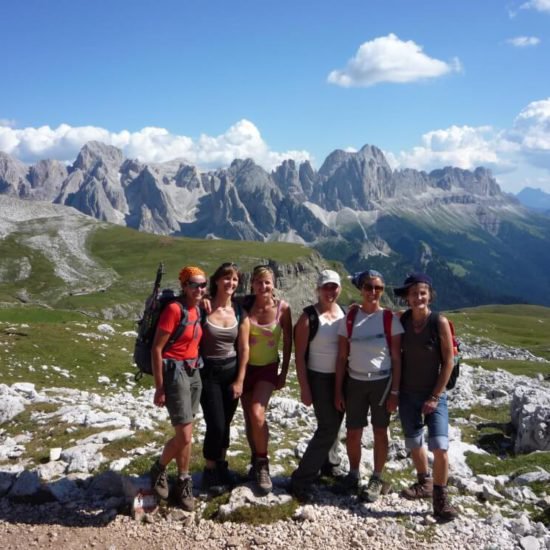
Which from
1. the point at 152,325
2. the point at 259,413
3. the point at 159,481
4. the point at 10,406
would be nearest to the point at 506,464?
the point at 259,413

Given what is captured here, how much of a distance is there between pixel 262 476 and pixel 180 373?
294cm

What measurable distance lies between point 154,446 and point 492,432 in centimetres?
1401

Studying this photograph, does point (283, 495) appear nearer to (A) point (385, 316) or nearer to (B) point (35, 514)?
(A) point (385, 316)

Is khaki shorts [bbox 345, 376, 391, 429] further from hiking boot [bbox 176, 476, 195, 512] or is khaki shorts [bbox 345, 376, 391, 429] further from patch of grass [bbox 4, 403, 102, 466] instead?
patch of grass [bbox 4, 403, 102, 466]

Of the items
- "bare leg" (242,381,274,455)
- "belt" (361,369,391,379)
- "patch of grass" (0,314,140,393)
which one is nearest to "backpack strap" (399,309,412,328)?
"belt" (361,369,391,379)

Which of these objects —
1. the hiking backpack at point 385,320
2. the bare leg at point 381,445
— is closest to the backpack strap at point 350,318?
the hiking backpack at point 385,320

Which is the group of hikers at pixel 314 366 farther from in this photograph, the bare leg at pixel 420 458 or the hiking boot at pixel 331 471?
the hiking boot at pixel 331 471

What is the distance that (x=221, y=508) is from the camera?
386 inches

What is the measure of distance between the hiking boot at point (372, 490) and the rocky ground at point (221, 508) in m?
0.16

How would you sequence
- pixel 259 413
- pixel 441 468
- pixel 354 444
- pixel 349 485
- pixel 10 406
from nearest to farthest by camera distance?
pixel 441 468, pixel 259 413, pixel 354 444, pixel 349 485, pixel 10 406

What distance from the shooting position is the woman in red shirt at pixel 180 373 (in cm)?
944

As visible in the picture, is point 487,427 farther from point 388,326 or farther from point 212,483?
point 212,483

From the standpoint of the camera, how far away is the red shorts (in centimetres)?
1045

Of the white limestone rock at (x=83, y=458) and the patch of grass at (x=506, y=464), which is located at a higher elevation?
the white limestone rock at (x=83, y=458)
